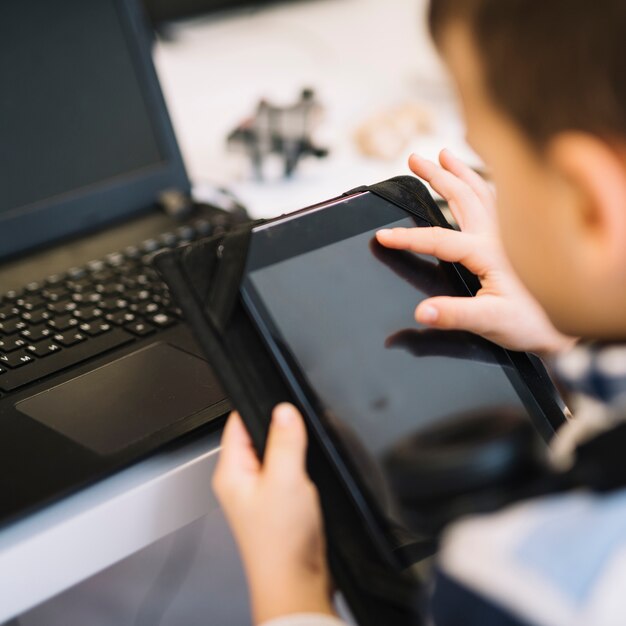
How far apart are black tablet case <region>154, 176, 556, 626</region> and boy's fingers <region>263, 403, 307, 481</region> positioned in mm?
12

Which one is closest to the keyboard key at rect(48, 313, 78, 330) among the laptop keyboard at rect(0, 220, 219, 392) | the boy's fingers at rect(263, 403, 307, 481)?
the laptop keyboard at rect(0, 220, 219, 392)

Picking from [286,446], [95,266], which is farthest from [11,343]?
[286,446]

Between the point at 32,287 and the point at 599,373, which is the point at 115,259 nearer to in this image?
the point at 32,287

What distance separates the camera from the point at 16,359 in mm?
494

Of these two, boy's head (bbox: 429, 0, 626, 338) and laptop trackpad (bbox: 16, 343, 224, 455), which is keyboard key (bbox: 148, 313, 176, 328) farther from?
boy's head (bbox: 429, 0, 626, 338)

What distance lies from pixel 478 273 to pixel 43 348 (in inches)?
11.2

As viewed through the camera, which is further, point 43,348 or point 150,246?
point 150,246

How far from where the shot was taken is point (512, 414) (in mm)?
416

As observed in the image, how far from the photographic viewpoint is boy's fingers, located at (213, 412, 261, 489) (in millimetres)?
380

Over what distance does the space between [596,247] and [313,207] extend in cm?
17

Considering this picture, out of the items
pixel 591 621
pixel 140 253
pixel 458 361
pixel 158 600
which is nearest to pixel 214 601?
pixel 158 600

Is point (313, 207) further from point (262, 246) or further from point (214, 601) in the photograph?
point (214, 601)

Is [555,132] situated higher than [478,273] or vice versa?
[555,132]

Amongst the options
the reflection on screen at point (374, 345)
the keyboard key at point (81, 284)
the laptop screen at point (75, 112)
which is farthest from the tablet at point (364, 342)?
the laptop screen at point (75, 112)
